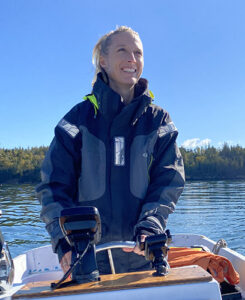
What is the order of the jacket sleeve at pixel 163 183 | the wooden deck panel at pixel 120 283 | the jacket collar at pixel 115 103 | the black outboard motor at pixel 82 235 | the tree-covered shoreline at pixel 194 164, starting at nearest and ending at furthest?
the wooden deck panel at pixel 120 283 < the black outboard motor at pixel 82 235 < the jacket sleeve at pixel 163 183 < the jacket collar at pixel 115 103 < the tree-covered shoreline at pixel 194 164

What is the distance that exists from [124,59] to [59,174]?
0.85 metres

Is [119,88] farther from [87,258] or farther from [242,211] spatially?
[242,211]

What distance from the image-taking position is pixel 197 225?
1170cm

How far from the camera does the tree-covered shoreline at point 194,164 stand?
121ft

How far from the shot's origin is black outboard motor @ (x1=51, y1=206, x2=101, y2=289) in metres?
1.37

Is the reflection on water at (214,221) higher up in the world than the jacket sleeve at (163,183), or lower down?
lower down

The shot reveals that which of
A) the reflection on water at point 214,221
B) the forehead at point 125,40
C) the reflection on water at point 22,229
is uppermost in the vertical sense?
the forehead at point 125,40

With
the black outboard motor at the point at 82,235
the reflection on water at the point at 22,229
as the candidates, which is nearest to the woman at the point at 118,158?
the black outboard motor at the point at 82,235

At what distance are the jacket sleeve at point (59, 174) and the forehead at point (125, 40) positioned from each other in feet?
1.93

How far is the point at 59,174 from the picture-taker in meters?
2.09

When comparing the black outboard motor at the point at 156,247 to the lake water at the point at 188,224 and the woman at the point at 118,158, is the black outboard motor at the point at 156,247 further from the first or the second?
the lake water at the point at 188,224

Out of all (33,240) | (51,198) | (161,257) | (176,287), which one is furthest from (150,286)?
(33,240)

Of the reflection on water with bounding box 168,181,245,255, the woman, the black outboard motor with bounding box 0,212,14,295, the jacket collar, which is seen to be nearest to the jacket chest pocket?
the woman

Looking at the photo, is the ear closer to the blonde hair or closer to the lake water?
the blonde hair
